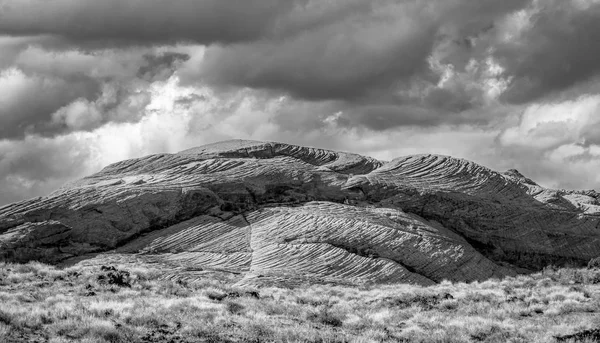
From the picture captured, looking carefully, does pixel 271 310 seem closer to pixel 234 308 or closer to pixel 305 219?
pixel 234 308

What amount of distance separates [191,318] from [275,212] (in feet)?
83.1

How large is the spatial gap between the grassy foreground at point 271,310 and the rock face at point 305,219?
4286 millimetres

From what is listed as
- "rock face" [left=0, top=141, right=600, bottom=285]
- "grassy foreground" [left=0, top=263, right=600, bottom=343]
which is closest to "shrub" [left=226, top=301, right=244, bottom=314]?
"grassy foreground" [left=0, top=263, right=600, bottom=343]

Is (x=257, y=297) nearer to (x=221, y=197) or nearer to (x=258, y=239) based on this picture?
(x=258, y=239)

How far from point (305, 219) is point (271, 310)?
63.3 ft

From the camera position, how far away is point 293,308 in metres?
29.0

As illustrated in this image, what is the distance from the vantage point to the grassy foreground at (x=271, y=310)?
21594mm

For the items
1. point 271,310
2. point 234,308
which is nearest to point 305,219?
point 271,310

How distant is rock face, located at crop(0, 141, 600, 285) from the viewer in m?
43.6

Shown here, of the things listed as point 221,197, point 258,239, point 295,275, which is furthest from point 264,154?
point 295,275

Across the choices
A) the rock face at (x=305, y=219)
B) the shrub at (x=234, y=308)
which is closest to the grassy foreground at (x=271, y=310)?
the shrub at (x=234, y=308)

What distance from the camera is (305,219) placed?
47094 mm

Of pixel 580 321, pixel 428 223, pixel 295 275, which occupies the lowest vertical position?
pixel 580 321

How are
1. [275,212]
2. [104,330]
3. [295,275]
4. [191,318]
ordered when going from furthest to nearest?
[275,212], [295,275], [191,318], [104,330]
